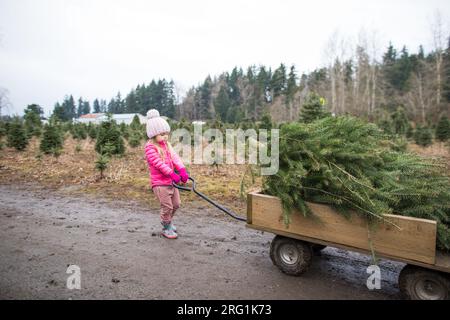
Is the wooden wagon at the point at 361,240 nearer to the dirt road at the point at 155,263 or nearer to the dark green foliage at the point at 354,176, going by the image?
the dark green foliage at the point at 354,176

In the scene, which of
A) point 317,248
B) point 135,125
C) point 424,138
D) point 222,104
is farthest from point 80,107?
point 317,248

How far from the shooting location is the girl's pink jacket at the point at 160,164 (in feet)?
14.3

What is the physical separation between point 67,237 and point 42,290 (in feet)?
5.12

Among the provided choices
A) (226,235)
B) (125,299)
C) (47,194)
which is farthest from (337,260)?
(47,194)

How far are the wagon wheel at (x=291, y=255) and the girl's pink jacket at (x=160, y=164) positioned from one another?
72.7 inches

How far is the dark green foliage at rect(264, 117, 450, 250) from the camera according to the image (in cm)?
276

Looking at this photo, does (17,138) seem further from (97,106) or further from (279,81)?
(97,106)

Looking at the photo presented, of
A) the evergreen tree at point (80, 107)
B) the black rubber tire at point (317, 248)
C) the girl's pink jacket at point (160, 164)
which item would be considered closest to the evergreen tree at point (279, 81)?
the girl's pink jacket at point (160, 164)

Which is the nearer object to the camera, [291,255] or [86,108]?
[291,255]

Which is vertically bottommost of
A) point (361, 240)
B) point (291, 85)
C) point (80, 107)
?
point (361, 240)

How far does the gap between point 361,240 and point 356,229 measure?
4.3 inches

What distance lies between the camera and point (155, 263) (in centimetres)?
361

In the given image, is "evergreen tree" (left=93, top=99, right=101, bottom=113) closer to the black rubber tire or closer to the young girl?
the young girl

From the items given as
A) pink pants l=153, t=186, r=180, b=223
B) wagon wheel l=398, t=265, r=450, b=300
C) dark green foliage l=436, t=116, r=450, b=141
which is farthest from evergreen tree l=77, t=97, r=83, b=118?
wagon wheel l=398, t=265, r=450, b=300
